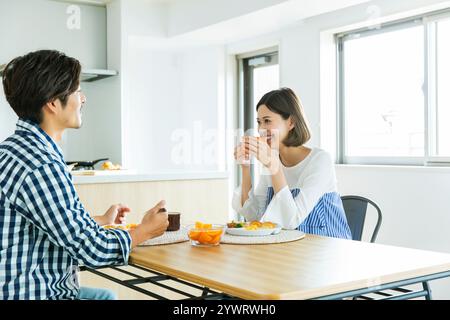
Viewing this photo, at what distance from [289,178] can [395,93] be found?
1.71 meters

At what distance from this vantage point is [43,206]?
1.40 metres

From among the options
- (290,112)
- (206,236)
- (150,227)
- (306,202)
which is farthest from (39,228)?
(290,112)

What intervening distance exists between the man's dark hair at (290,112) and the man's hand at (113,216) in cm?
80

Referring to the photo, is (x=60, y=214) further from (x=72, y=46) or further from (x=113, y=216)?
(x=72, y=46)

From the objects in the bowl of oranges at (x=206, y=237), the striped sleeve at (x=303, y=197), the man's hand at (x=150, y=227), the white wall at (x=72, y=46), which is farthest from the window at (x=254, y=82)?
the man's hand at (x=150, y=227)

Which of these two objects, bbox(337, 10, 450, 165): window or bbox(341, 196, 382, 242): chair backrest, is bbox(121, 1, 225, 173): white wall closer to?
bbox(337, 10, 450, 165): window

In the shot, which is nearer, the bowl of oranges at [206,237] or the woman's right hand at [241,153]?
the bowl of oranges at [206,237]

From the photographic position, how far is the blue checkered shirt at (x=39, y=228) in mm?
1408

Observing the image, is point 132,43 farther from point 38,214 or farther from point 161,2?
point 38,214

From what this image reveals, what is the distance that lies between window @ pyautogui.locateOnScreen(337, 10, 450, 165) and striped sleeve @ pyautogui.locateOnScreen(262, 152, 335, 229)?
4.81 ft

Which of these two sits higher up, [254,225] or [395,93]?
[395,93]

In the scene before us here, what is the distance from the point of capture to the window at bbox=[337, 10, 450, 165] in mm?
3539

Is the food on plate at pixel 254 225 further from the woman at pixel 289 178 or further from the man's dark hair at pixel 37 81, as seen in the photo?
the man's dark hair at pixel 37 81

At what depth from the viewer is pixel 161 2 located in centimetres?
492
